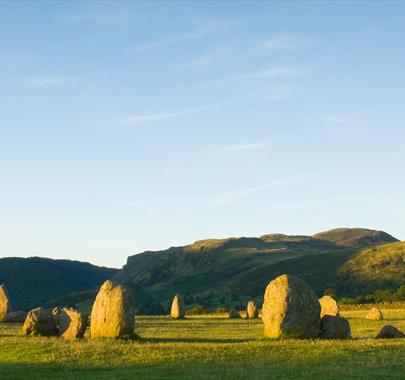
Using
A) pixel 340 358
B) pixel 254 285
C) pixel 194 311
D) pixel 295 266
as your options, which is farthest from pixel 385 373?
pixel 295 266

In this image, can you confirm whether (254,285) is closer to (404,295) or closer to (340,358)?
(404,295)

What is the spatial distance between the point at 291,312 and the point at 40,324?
14.4m

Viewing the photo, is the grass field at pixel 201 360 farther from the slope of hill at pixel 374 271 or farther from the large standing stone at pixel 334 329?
the slope of hill at pixel 374 271

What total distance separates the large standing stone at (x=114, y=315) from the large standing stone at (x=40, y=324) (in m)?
4.82

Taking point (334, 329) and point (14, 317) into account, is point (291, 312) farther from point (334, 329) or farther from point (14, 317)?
point (14, 317)

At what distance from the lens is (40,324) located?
37.5 meters

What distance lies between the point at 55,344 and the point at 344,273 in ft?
369

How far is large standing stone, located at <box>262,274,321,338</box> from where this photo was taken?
3234cm

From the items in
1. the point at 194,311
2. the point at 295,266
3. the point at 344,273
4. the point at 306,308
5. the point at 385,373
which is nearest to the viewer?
the point at 385,373

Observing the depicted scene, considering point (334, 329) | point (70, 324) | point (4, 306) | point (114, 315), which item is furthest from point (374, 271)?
point (114, 315)

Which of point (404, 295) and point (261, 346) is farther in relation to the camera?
point (404, 295)

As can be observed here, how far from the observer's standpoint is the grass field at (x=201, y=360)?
2253 cm

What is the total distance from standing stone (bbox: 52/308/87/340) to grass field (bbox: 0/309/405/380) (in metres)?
2.79

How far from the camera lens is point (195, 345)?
29.2m
